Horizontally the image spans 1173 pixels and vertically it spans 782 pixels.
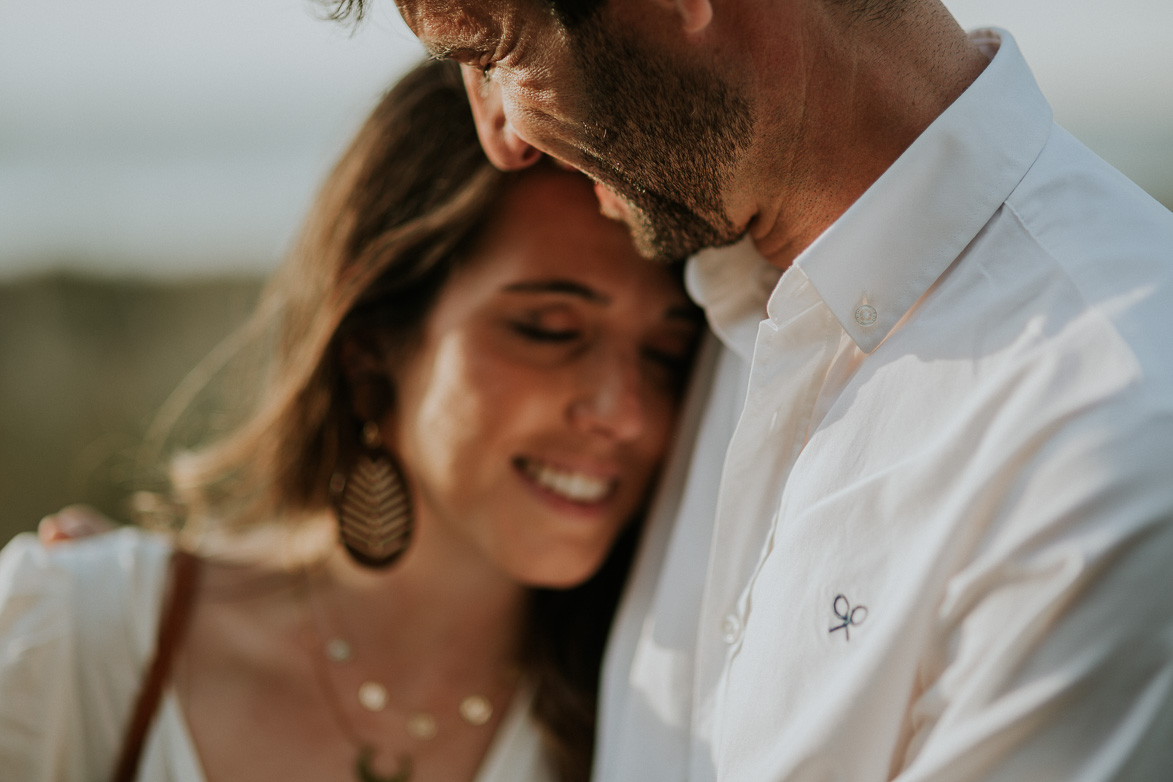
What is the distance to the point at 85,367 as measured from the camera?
1024 cm

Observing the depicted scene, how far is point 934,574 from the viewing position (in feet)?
3.74

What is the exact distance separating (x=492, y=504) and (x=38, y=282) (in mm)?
9944

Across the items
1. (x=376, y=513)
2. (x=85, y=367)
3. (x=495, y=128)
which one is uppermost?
(x=495, y=128)

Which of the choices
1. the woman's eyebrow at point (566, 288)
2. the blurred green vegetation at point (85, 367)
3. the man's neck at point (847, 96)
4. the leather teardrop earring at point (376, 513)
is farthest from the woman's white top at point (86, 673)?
the blurred green vegetation at point (85, 367)

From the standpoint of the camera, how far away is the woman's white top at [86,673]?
6.39 ft

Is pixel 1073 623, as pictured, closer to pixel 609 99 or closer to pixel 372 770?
pixel 609 99

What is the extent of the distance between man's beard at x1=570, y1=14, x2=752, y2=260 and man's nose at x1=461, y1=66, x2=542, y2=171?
0.27 metres

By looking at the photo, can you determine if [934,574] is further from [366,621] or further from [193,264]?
[193,264]

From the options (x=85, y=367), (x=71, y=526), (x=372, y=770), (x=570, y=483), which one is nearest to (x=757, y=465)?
(x=570, y=483)

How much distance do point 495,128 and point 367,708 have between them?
4.82 ft

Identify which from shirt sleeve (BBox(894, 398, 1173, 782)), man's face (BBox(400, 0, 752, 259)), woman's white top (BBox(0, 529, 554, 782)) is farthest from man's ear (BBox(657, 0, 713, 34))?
woman's white top (BBox(0, 529, 554, 782))

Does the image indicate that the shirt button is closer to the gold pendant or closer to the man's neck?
the man's neck

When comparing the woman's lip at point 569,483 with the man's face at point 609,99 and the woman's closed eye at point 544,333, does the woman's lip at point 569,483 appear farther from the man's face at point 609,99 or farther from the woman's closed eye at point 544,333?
the man's face at point 609,99

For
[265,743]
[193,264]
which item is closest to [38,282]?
[193,264]
